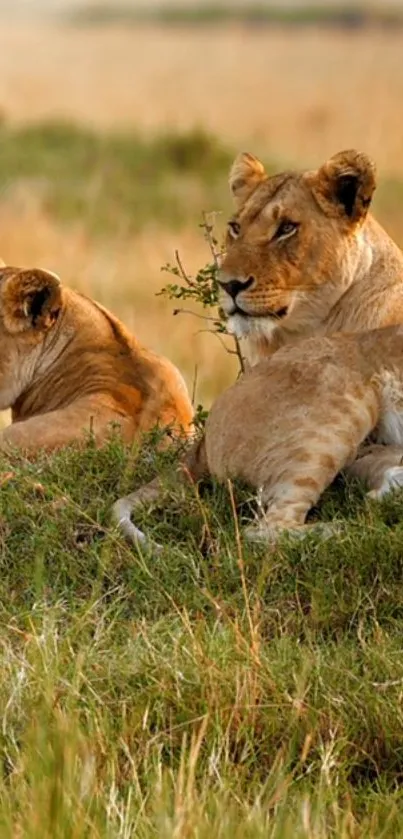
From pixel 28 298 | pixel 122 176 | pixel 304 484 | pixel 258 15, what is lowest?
pixel 258 15

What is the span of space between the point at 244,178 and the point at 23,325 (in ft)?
2.80

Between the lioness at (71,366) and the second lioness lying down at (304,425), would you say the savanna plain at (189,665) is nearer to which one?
the second lioness lying down at (304,425)

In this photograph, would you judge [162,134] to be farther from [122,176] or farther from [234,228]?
[234,228]

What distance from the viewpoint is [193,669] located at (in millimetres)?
4121

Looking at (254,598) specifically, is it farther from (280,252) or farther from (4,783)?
(280,252)

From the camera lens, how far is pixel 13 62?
36.3 m

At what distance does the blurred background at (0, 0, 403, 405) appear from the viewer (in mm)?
13977

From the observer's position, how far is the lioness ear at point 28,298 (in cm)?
607

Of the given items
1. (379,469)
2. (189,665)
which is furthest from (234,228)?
(189,665)

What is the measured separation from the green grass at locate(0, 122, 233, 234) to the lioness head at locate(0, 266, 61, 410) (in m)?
9.28

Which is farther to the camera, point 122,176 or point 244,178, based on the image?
point 122,176

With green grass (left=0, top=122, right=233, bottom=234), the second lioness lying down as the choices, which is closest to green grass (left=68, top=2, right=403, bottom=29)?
green grass (left=0, top=122, right=233, bottom=234)

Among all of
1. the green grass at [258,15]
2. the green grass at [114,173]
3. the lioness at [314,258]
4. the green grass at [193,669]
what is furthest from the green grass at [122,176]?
the green grass at [258,15]

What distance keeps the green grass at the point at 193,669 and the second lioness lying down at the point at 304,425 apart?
0.07 m
